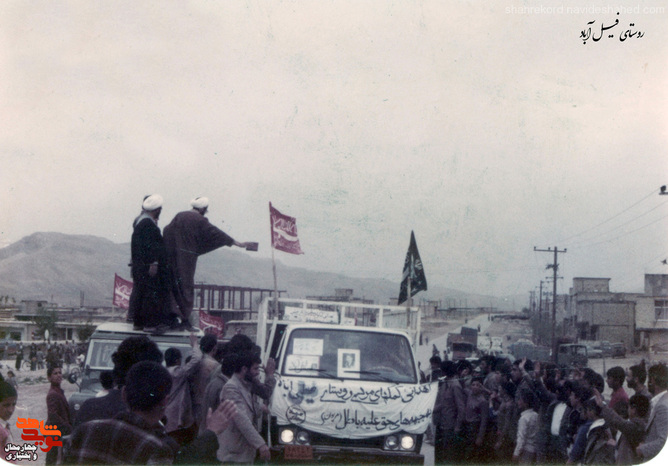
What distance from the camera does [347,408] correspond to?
6.61m

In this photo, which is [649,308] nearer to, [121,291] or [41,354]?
[41,354]

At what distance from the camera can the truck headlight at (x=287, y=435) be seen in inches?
258

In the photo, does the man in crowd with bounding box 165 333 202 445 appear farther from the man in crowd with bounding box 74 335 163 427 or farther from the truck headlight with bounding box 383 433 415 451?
the man in crowd with bounding box 74 335 163 427

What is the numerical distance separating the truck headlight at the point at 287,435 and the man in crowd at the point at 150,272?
1417 millimetres

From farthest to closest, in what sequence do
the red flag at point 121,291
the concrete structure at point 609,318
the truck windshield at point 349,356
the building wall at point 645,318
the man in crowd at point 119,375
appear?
the concrete structure at point 609,318
the building wall at point 645,318
the red flag at point 121,291
the truck windshield at point 349,356
the man in crowd at point 119,375

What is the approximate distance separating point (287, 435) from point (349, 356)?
105 cm

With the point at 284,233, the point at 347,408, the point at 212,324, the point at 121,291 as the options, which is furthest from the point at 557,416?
the point at 121,291

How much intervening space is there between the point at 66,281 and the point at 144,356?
2614 inches

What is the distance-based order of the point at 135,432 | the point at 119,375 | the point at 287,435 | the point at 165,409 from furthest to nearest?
the point at 287,435
the point at 165,409
the point at 119,375
the point at 135,432

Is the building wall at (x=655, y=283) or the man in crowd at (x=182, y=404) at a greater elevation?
the building wall at (x=655, y=283)

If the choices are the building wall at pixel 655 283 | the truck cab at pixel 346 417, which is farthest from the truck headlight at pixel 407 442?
the building wall at pixel 655 283

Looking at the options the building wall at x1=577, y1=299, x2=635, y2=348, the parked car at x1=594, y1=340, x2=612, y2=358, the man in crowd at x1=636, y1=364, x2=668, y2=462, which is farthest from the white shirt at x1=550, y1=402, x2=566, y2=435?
the building wall at x1=577, y1=299, x2=635, y2=348

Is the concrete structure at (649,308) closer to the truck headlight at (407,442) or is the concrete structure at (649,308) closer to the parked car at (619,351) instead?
the parked car at (619,351)

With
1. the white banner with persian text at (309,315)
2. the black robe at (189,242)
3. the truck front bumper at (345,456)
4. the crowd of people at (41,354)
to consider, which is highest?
the black robe at (189,242)
